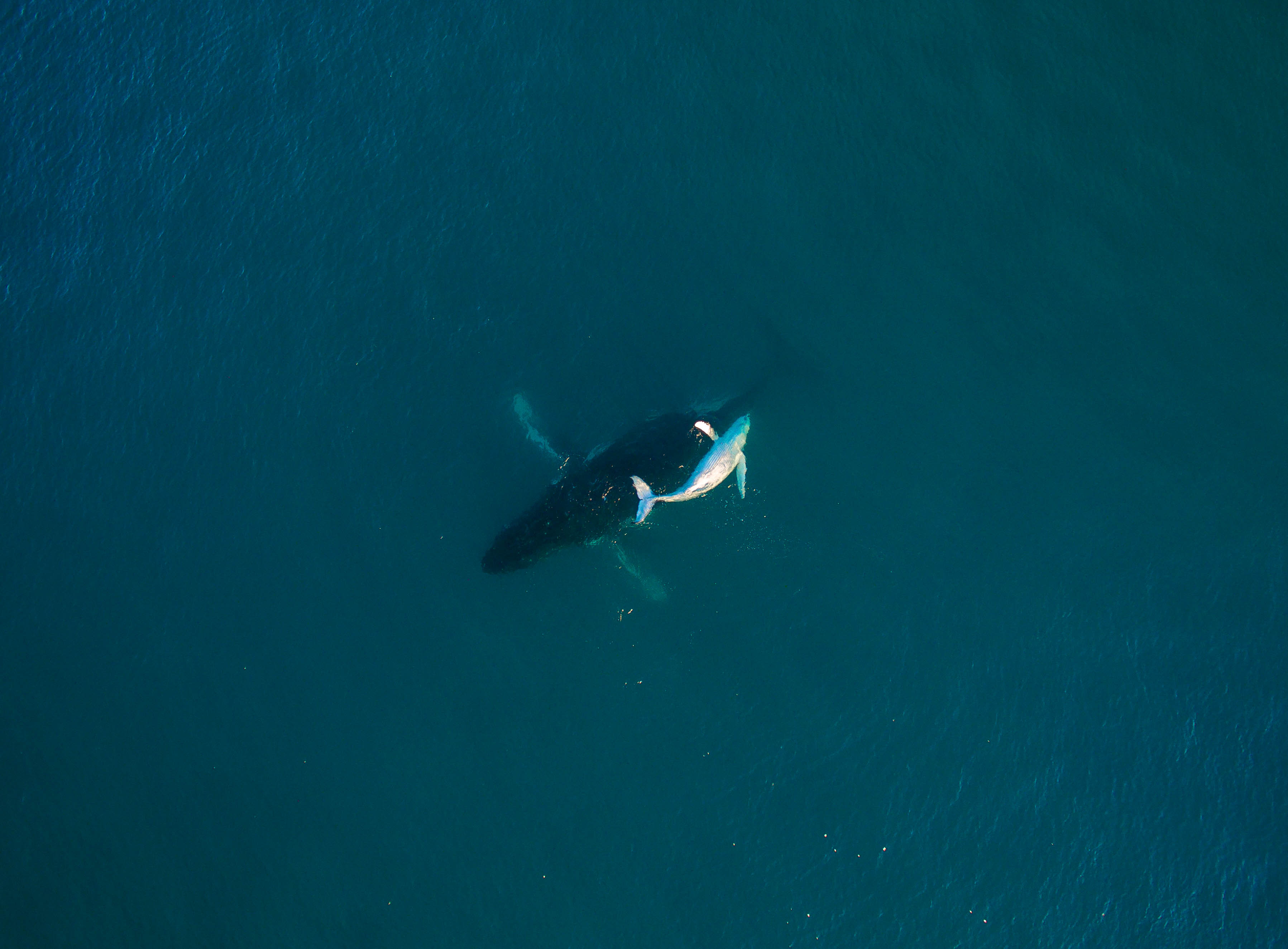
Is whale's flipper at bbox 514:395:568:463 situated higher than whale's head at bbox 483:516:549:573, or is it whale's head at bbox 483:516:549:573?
whale's flipper at bbox 514:395:568:463

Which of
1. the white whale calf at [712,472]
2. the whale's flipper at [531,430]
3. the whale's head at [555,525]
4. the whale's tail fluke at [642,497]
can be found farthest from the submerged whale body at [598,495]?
the whale's flipper at [531,430]

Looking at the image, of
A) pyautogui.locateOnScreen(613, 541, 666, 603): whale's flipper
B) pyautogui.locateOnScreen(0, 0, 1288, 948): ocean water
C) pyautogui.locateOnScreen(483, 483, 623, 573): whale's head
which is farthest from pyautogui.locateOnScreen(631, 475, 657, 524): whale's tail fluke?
pyautogui.locateOnScreen(0, 0, 1288, 948): ocean water

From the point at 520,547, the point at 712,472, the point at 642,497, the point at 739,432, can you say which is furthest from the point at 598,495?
the point at 739,432

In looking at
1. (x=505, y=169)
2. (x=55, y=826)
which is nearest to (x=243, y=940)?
(x=55, y=826)

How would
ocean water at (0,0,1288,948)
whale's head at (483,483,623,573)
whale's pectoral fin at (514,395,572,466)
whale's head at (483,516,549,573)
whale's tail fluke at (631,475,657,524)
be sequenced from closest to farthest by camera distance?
ocean water at (0,0,1288,948) < whale's tail fluke at (631,475,657,524) < whale's head at (483,483,623,573) < whale's head at (483,516,549,573) < whale's pectoral fin at (514,395,572,466)

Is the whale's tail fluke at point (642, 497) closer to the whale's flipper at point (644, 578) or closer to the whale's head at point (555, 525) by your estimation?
the whale's head at point (555, 525)

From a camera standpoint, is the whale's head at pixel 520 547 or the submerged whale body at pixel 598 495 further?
the whale's head at pixel 520 547

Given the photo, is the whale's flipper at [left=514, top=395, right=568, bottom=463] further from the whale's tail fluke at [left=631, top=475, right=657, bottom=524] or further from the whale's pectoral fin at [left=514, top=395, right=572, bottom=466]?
the whale's tail fluke at [left=631, top=475, right=657, bottom=524]

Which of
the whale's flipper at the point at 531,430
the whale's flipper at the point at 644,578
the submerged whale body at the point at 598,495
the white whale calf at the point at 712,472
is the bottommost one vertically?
the whale's flipper at the point at 644,578
